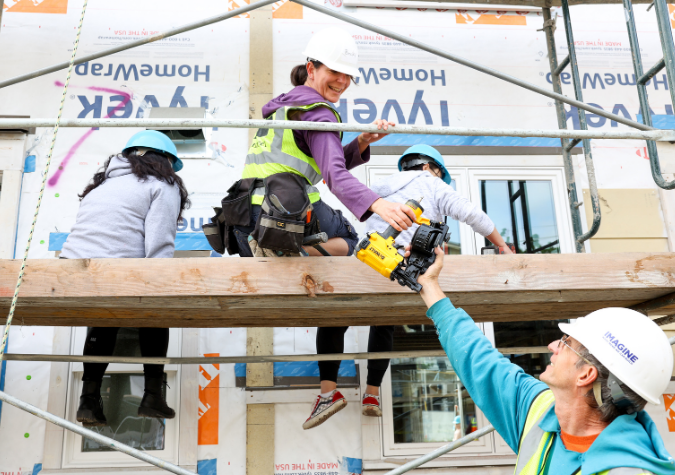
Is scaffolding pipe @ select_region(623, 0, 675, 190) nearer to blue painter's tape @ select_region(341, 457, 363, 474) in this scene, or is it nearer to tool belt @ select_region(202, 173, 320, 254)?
tool belt @ select_region(202, 173, 320, 254)

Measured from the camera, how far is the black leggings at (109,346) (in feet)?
12.6

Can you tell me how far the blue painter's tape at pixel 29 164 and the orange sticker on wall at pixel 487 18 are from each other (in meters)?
4.00

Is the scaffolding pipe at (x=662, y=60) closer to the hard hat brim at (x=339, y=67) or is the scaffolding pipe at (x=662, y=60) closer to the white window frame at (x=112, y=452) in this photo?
the hard hat brim at (x=339, y=67)

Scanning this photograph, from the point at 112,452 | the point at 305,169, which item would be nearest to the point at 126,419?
the point at 112,452

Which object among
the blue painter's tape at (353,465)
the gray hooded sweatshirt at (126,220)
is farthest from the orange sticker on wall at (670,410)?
the gray hooded sweatshirt at (126,220)

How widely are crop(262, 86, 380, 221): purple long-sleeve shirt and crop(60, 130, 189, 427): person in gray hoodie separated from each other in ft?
2.85

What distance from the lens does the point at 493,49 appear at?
5516 mm

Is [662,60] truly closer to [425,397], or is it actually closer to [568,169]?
[568,169]

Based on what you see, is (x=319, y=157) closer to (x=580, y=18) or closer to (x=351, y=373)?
(x=351, y=373)

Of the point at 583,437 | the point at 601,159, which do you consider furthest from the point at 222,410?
the point at 601,159

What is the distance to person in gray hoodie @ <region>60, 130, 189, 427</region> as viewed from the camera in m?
3.18

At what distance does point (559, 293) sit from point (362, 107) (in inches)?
111

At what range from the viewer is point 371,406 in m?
4.26

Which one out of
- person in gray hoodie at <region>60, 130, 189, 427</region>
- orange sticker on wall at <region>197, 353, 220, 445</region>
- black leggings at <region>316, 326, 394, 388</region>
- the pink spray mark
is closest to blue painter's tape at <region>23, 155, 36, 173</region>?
the pink spray mark
